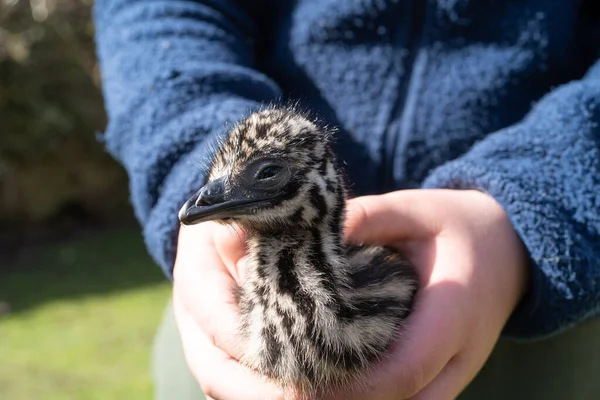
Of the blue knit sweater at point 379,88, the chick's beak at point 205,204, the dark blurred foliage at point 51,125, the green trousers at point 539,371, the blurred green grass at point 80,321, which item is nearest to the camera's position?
the chick's beak at point 205,204

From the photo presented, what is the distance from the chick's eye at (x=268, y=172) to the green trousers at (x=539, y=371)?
61 cm

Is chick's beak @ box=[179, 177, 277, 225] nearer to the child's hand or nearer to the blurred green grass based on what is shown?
the child's hand

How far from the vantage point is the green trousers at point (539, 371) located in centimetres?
165

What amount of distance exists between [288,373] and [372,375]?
138mm

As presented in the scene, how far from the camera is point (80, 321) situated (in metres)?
4.44

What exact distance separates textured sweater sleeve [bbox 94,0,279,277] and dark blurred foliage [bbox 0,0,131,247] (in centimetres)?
412

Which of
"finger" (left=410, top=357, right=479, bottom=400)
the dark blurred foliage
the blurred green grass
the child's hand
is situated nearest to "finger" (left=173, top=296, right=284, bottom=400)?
the child's hand

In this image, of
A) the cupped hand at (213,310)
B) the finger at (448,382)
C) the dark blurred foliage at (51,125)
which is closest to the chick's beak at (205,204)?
the cupped hand at (213,310)

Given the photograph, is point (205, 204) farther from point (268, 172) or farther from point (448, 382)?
point (448, 382)

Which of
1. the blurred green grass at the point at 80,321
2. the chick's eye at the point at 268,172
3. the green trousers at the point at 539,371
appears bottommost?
the blurred green grass at the point at 80,321

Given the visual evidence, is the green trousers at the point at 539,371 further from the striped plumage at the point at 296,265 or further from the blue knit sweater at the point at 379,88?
the striped plumage at the point at 296,265

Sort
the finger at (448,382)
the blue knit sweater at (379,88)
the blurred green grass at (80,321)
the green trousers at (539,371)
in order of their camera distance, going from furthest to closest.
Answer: the blurred green grass at (80,321) → the green trousers at (539,371) → the blue knit sweater at (379,88) → the finger at (448,382)

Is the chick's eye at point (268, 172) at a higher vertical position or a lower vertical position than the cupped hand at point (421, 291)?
higher

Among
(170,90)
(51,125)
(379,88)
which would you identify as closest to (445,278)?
(379,88)
